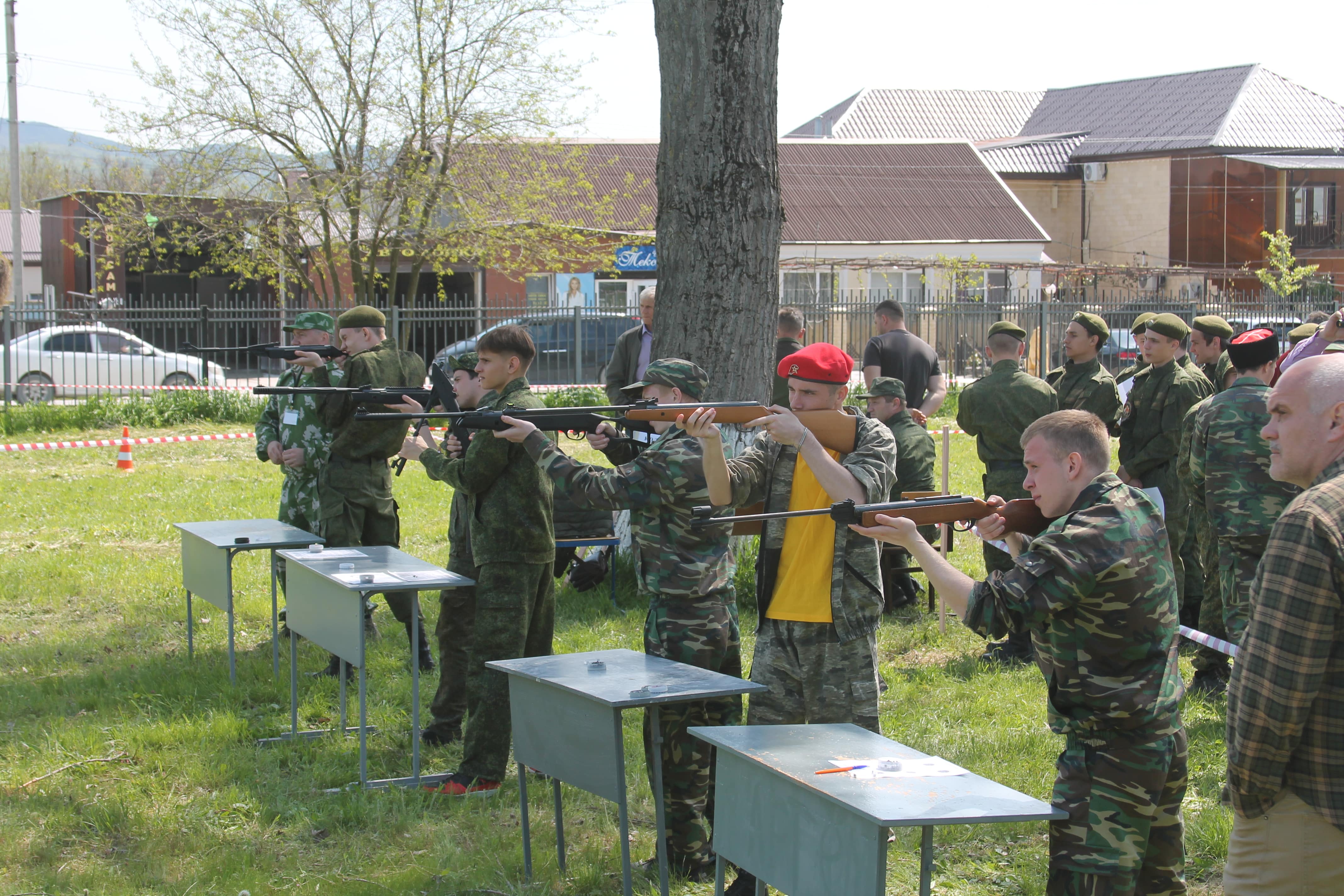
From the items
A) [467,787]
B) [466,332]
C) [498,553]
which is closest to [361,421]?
[498,553]

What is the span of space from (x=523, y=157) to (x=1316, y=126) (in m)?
38.2

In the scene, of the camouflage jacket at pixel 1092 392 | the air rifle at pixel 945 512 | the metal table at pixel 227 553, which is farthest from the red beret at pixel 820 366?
the camouflage jacket at pixel 1092 392

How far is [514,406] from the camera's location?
5.46 metres

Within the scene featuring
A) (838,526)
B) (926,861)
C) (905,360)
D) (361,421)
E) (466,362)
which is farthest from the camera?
(905,360)

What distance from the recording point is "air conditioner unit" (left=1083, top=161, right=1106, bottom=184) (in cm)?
4797

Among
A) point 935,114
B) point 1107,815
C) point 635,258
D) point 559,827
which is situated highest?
point 935,114

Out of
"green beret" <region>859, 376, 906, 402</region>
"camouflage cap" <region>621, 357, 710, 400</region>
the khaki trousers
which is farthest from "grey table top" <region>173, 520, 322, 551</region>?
the khaki trousers

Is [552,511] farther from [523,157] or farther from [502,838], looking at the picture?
[523,157]

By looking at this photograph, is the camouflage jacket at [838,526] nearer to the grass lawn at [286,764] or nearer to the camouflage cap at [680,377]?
the camouflage cap at [680,377]

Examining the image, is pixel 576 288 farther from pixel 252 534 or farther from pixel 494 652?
pixel 494 652

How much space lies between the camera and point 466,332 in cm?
2272

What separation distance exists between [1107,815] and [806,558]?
1.63m

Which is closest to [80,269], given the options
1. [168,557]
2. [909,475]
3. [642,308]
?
[168,557]

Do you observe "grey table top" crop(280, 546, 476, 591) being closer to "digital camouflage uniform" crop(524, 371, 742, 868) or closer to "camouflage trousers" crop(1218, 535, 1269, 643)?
"digital camouflage uniform" crop(524, 371, 742, 868)
